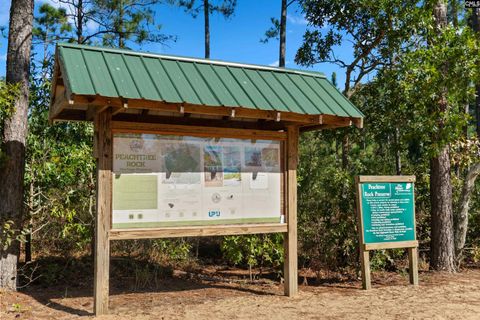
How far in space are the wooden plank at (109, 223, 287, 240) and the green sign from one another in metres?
1.58

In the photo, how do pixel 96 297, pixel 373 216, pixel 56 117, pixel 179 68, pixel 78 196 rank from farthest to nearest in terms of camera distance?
1. pixel 78 196
2. pixel 373 216
3. pixel 56 117
4. pixel 179 68
5. pixel 96 297

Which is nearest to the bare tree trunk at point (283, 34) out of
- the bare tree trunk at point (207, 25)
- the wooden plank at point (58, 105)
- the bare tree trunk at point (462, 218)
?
the bare tree trunk at point (207, 25)

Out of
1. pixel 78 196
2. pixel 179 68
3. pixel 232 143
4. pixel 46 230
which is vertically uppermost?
pixel 179 68

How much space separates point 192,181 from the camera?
666 cm

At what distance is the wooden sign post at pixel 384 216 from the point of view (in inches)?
309

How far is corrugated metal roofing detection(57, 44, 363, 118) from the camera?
575 centimetres

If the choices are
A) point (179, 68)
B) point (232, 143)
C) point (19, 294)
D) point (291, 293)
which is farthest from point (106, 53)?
point (291, 293)

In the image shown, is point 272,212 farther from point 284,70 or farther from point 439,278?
point 439,278

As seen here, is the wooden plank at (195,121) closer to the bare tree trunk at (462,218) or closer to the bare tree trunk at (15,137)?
the bare tree trunk at (15,137)

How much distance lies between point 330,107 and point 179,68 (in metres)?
2.23

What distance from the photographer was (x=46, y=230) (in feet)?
33.2

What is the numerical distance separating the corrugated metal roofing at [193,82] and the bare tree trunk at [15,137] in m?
2.13

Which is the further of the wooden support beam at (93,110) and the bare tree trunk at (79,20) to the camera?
the bare tree trunk at (79,20)

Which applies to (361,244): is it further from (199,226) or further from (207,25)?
(207,25)
